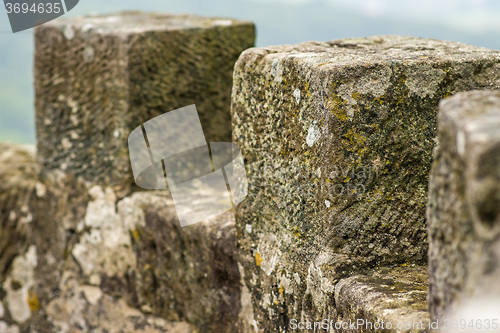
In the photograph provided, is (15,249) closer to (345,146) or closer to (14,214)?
(14,214)

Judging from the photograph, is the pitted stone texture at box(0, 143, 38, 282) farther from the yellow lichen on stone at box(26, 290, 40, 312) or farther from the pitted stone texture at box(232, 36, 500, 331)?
the pitted stone texture at box(232, 36, 500, 331)

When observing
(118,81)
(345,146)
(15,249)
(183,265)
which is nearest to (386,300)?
(345,146)

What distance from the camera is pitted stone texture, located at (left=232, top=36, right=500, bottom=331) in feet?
4.37

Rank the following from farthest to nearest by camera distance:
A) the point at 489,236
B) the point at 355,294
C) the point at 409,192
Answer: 1. the point at 409,192
2. the point at 355,294
3. the point at 489,236

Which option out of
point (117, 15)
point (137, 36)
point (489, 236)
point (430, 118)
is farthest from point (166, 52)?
point (489, 236)

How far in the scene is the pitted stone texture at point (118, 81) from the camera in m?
2.44

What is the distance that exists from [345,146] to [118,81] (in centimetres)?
142

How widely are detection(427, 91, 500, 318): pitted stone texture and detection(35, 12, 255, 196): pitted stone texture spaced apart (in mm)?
1787

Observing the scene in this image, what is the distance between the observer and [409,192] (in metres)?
1.40

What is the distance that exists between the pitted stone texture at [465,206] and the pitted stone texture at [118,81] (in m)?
1.79

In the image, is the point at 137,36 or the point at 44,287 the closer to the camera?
the point at 137,36

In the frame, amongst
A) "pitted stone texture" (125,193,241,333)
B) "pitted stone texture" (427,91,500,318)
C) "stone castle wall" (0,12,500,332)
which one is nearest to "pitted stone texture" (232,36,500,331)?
"stone castle wall" (0,12,500,332)

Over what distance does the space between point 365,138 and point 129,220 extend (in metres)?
1.37

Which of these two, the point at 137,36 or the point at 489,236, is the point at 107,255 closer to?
the point at 137,36
